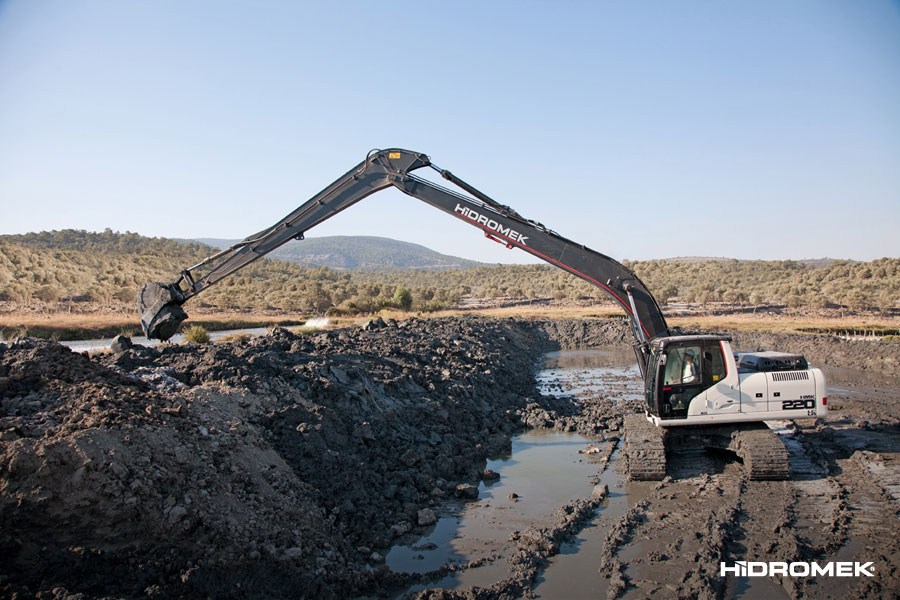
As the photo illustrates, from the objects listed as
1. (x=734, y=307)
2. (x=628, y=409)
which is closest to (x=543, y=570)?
(x=628, y=409)

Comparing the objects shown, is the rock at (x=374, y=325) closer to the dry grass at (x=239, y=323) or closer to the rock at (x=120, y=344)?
the dry grass at (x=239, y=323)

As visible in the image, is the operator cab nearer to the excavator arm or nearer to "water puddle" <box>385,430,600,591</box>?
the excavator arm

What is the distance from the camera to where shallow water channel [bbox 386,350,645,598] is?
6.64 meters

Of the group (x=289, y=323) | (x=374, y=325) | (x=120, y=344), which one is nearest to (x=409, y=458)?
(x=120, y=344)

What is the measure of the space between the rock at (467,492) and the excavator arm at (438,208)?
3.85m

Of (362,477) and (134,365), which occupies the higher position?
(134,365)

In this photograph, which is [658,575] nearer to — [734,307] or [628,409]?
[628,409]

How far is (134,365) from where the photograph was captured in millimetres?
9914

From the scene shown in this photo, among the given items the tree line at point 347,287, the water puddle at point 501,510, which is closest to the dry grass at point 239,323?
the tree line at point 347,287

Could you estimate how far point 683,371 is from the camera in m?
9.55

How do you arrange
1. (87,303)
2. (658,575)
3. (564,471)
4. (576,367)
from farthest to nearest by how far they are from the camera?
(87,303) < (576,367) < (564,471) < (658,575)

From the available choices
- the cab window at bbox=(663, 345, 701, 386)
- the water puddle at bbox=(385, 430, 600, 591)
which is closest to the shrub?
the water puddle at bbox=(385, 430, 600, 591)

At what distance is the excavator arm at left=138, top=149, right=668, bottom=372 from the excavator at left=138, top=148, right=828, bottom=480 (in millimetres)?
19

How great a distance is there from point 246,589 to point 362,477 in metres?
3.06
